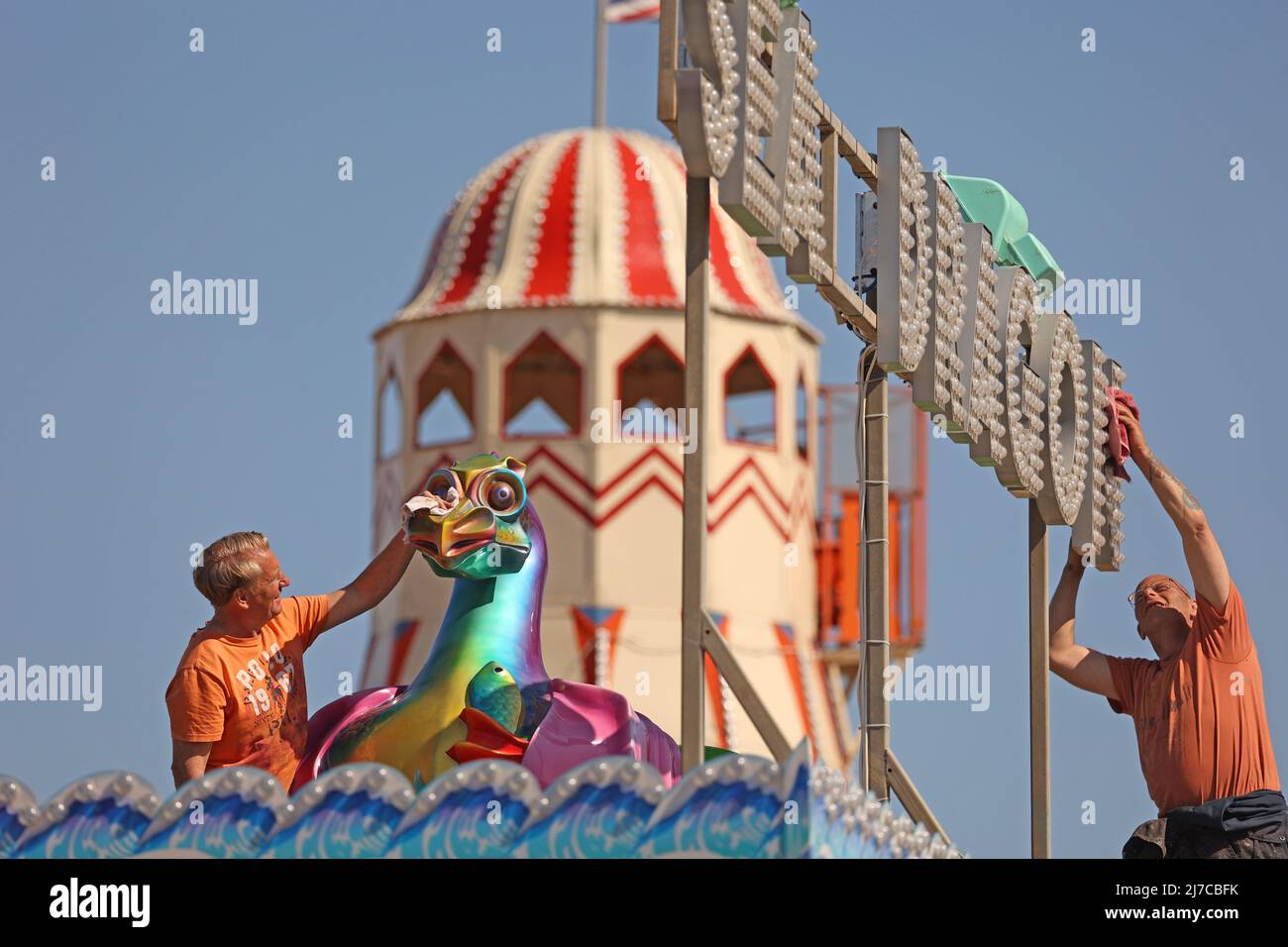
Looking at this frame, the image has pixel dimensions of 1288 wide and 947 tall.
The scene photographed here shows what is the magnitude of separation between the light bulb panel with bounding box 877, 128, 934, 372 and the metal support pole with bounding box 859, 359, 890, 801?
1.68 ft

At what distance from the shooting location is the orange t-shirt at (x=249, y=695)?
11.1 meters

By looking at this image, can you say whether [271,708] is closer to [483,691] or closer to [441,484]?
[483,691]

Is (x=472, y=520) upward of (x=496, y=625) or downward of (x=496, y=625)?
upward

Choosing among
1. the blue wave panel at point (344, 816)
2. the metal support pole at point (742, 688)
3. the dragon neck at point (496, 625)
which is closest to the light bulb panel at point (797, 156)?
the dragon neck at point (496, 625)

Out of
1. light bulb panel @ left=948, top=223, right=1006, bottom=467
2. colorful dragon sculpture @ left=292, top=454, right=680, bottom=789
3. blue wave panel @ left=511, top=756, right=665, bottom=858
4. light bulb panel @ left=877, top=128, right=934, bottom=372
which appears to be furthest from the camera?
light bulb panel @ left=948, top=223, right=1006, bottom=467

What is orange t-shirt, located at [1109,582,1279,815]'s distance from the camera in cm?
1386

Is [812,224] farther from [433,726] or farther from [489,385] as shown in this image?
[489,385]

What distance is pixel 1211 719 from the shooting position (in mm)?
13875

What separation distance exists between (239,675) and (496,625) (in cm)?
156

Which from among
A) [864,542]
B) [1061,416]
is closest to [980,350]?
[864,542]

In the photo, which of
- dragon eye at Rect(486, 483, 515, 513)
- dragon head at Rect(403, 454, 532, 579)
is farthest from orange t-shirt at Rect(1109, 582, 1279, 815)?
dragon eye at Rect(486, 483, 515, 513)

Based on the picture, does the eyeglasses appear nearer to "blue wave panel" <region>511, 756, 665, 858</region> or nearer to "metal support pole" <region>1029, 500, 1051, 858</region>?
"metal support pole" <region>1029, 500, 1051, 858</region>
